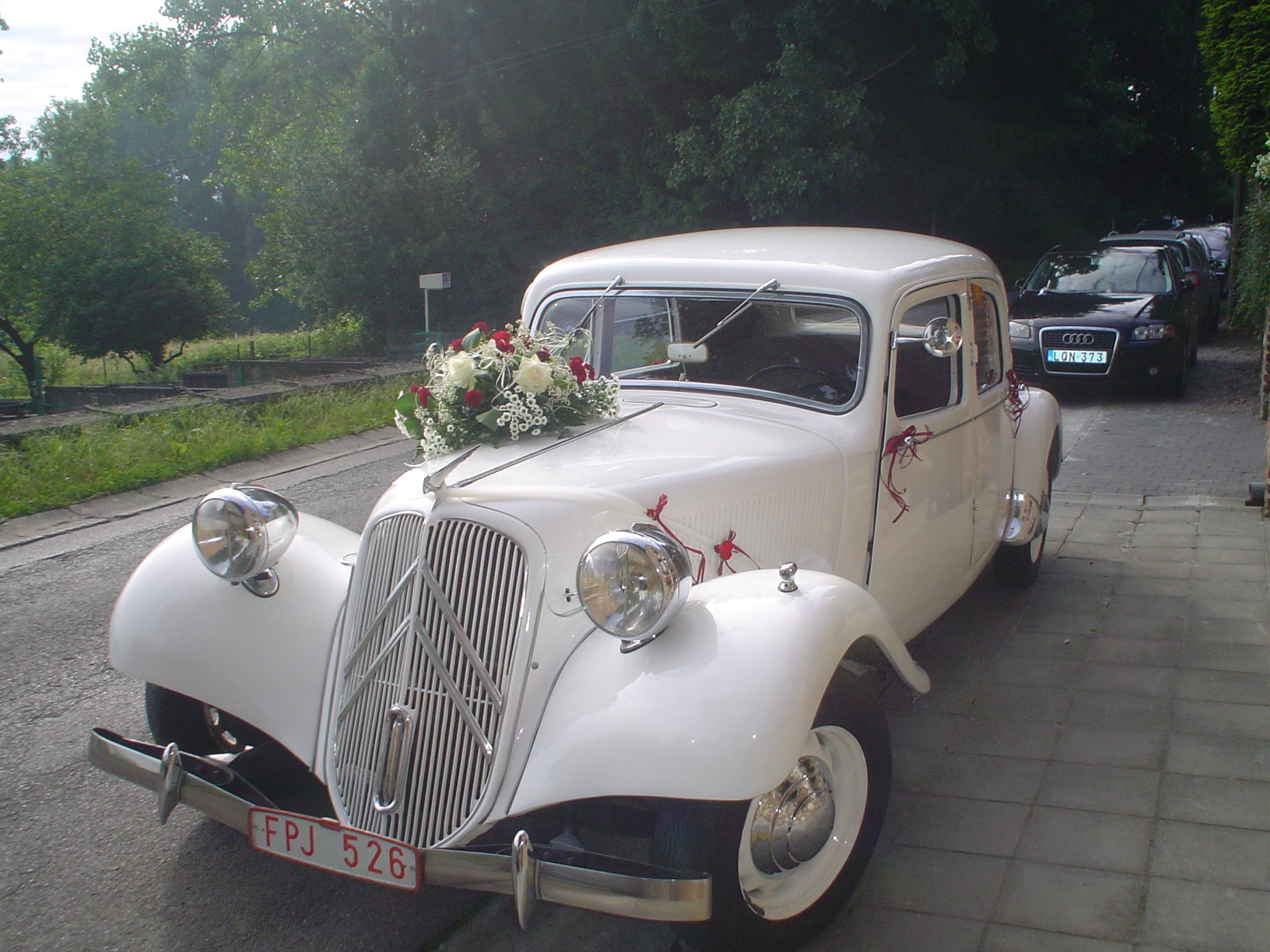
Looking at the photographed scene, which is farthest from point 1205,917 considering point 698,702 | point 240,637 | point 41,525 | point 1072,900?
point 41,525

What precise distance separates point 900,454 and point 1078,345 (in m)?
9.28

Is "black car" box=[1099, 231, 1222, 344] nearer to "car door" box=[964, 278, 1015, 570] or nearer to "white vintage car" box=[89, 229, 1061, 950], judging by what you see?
"car door" box=[964, 278, 1015, 570]

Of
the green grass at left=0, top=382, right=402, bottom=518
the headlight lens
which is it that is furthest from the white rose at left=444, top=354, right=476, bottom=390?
the headlight lens

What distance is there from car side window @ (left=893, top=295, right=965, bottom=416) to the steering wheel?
0.20 m

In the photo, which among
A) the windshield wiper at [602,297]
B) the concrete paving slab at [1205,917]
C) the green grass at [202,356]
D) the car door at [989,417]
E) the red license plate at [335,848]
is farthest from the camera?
the green grass at [202,356]

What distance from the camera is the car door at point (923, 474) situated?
386 cm

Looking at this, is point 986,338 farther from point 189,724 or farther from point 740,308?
point 189,724

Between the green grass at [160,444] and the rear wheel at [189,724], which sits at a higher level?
the rear wheel at [189,724]

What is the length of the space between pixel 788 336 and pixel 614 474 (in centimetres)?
126

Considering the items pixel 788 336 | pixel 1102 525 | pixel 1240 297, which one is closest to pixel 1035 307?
pixel 1240 297

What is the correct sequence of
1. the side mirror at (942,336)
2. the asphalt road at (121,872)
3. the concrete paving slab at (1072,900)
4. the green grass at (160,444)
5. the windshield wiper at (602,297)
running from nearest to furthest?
the concrete paving slab at (1072,900), the asphalt road at (121,872), the side mirror at (942,336), the windshield wiper at (602,297), the green grass at (160,444)

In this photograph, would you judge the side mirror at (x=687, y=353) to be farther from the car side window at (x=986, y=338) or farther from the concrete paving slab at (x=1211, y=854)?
the concrete paving slab at (x=1211, y=854)

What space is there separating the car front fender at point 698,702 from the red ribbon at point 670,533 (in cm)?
31

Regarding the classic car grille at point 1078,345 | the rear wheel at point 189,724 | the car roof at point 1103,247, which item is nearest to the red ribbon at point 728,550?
the rear wheel at point 189,724
